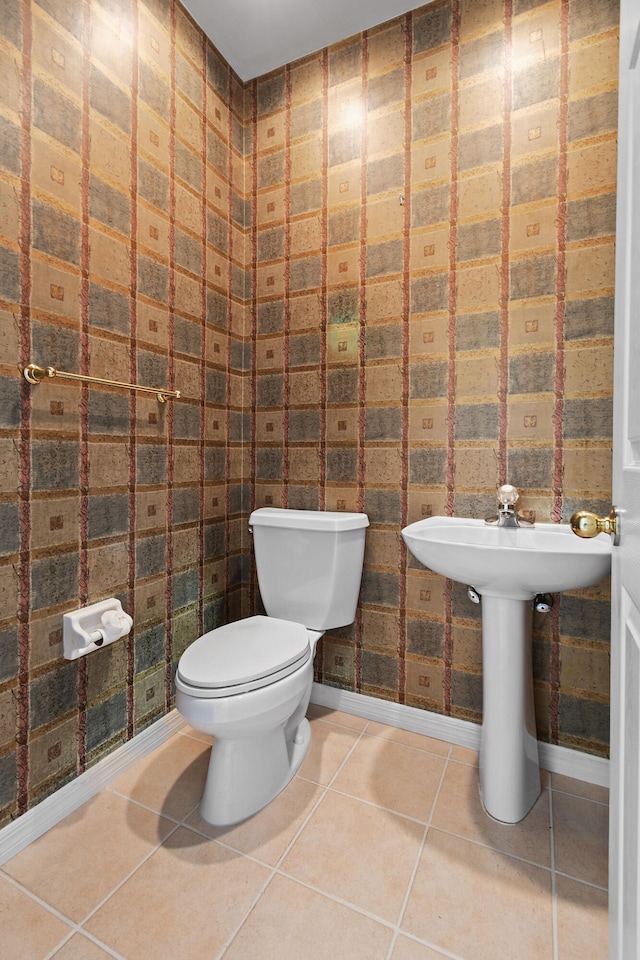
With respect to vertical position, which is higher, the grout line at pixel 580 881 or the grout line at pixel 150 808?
the grout line at pixel 150 808

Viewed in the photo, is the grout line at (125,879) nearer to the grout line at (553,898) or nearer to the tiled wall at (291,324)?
the tiled wall at (291,324)

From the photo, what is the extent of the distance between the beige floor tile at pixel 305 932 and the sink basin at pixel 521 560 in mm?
795

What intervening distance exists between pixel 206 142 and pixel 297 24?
20.6 inches

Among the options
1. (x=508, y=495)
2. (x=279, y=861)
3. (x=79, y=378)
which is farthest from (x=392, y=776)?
(x=79, y=378)

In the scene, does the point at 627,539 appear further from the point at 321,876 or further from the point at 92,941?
the point at 92,941

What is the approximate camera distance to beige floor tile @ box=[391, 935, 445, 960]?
3.10 ft

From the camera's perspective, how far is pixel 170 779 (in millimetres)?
1440

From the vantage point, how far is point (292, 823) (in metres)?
1.27

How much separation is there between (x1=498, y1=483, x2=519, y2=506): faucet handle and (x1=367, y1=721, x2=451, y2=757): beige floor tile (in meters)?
0.88

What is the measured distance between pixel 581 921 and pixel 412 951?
387 mm

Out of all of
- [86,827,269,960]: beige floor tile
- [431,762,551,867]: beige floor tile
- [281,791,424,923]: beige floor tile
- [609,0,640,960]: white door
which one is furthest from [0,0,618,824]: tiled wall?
[609,0,640,960]: white door

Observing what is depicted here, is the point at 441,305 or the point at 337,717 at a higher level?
the point at 441,305

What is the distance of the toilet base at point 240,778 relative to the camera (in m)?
1.27

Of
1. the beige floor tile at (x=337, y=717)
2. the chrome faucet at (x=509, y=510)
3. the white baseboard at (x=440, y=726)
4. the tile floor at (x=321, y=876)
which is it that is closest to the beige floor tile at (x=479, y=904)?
the tile floor at (x=321, y=876)
